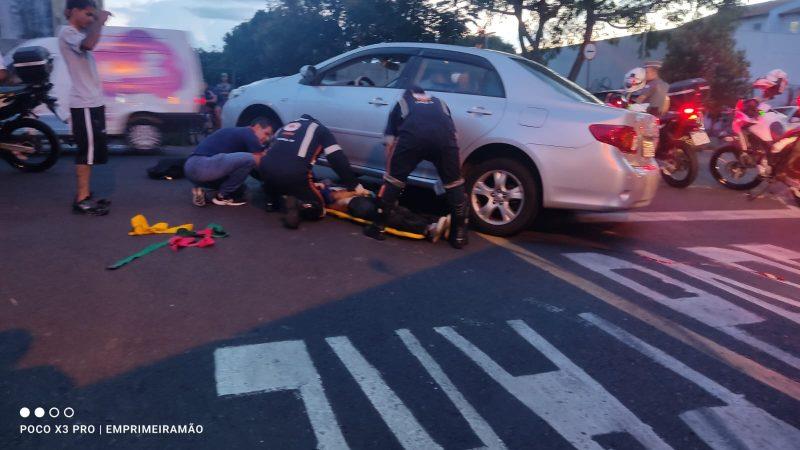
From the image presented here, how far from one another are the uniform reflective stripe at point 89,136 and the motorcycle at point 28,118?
248cm

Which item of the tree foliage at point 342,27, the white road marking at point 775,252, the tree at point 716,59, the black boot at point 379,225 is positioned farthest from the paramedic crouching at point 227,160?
the tree at point 716,59

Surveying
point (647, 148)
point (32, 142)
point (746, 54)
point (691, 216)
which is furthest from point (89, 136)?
point (746, 54)

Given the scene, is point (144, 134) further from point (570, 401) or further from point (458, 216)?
point (570, 401)

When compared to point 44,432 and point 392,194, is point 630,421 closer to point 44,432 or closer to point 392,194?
point 44,432

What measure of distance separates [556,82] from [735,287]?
2.63 meters

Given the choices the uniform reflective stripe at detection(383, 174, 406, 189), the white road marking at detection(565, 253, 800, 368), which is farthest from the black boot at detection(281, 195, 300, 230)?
the white road marking at detection(565, 253, 800, 368)

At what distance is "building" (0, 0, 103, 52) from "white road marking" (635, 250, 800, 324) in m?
18.0

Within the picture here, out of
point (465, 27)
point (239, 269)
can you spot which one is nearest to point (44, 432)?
point (239, 269)

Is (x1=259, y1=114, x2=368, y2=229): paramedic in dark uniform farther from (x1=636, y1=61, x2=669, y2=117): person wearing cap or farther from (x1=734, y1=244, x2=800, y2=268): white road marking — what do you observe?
(x1=636, y1=61, x2=669, y2=117): person wearing cap

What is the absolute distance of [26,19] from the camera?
18.2m

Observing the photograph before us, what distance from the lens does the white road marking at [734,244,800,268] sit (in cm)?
618

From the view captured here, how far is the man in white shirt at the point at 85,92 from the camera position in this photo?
5.67 metres

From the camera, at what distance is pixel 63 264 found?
4.70m

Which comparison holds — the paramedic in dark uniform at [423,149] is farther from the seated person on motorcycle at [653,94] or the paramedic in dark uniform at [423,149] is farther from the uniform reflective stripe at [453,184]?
the seated person on motorcycle at [653,94]
